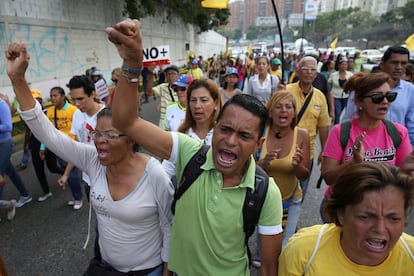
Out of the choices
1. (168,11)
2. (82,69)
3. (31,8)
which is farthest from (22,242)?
(168,11)

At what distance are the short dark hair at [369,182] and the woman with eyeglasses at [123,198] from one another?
919mm

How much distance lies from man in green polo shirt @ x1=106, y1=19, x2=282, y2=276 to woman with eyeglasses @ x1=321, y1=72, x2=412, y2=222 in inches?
36.6

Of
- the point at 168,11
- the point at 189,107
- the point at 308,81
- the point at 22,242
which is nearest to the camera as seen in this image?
the point at 189,107

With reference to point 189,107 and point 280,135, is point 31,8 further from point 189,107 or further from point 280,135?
point 280,135

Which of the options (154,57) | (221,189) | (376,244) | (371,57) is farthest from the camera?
(371,57)

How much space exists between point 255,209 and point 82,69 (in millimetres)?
12688

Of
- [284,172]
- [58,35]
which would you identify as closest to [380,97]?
[284,172]

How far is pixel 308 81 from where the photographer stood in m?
3.68

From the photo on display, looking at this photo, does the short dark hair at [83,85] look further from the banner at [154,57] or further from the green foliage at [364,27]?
the green foliage at [364,27]

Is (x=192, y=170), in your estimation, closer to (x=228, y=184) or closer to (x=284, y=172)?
(x=228, y=184)

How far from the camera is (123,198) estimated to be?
1670 millimetres

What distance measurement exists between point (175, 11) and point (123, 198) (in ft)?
73.7

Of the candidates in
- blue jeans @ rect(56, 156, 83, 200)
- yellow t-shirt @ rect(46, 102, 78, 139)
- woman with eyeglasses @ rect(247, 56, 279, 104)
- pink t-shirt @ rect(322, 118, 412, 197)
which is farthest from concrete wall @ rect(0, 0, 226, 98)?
pink t-shirt @ rect(322, 118, 412, 197)

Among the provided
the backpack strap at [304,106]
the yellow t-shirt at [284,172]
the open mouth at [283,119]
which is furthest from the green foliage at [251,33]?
the yellow t-shirt at [284,172]
